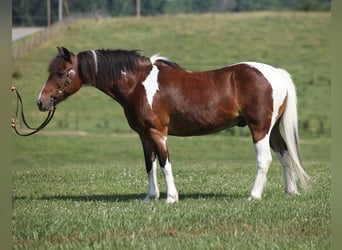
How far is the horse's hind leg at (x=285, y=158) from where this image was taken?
8.83m

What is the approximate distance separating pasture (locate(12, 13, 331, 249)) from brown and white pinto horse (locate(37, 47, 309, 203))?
2.52 feet

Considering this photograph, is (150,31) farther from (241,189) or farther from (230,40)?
(241,189)

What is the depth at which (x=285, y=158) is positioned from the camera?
8.84 meters

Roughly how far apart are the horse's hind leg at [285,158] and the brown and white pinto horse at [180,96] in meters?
0.19

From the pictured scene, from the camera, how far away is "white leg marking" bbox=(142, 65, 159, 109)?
27.2 feet

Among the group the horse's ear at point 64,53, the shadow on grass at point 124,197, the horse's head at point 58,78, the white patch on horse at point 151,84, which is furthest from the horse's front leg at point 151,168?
the horse's ear at point 64,53

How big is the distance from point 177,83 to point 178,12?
5518 centimetres

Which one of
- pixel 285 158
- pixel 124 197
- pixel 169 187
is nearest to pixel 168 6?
pixel 124 197

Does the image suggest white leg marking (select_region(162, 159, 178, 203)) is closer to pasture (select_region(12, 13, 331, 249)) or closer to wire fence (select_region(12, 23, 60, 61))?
pasture (select_region(12, 13, 331, 249))

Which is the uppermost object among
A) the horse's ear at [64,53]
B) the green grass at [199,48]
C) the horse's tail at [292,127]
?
the horse's ear at [64,53]

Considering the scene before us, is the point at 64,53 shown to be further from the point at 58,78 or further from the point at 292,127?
the point at 292,127

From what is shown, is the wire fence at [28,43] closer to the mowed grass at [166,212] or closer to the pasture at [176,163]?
the pasture at [176,163]

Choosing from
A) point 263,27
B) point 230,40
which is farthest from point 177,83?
point 263,27

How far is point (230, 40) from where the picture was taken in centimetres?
5125
